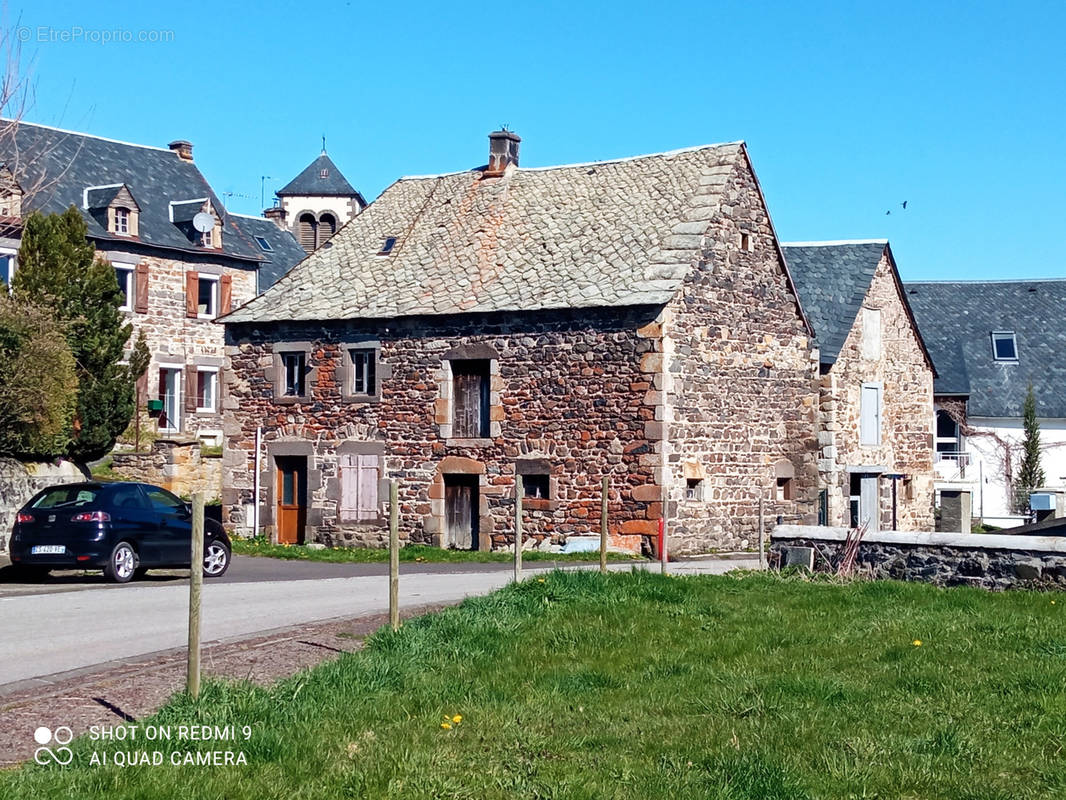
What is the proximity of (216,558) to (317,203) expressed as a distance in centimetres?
5909

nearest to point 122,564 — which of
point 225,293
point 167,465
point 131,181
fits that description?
point 167,465

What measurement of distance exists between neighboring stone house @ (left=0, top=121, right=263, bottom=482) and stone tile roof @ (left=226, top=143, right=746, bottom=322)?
1164cm

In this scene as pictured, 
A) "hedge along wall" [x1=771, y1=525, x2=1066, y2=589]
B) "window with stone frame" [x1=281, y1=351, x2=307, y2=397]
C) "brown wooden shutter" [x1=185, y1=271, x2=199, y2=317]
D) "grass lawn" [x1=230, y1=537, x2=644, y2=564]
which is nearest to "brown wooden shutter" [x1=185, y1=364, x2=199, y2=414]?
"brown wooden shutter" [x1=185, y1=271, x2=199, y2=317]

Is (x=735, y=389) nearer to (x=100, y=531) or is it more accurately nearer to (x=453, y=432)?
(x=453, y=432)

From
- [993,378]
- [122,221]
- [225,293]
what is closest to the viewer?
[122,221]

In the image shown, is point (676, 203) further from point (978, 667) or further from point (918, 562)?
point (978, 667)

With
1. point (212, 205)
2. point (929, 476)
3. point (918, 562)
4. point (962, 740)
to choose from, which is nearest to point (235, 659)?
point (962, 740)

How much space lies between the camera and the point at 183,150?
48.7 meters

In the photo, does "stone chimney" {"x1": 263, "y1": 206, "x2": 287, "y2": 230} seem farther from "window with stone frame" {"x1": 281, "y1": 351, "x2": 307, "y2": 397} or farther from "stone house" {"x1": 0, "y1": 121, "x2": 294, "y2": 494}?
"window with stone frame" {"x1": 281, "y1": 351, "x2": 307, "y2": 397}

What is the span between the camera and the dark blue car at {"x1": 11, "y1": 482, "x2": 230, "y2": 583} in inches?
702

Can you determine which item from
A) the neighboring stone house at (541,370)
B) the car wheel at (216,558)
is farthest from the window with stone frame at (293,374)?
the car wheel at (216,558)

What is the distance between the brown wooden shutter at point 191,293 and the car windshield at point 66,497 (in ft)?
85.2

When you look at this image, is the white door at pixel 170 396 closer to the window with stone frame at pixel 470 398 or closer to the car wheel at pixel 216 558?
the window with stone frame at pixel 470 398

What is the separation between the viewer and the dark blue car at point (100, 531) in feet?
58.5
